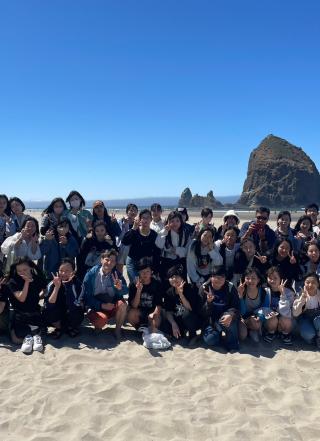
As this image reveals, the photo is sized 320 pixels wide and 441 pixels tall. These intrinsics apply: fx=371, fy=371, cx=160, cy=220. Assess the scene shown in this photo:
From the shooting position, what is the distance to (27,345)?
5418mm

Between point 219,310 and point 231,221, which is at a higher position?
point 231,221

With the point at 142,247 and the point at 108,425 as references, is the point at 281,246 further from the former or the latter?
the point at 108,425

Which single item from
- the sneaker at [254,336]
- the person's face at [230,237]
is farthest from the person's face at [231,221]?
the sneaker at [254,336]

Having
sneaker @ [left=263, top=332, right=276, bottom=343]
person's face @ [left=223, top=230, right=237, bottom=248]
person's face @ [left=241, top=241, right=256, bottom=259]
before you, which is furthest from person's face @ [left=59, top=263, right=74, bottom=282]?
sneaker @ [left=263, top=332, right=276, bottom=343]

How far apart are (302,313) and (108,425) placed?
359 cm

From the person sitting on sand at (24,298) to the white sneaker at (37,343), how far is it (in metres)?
0.06

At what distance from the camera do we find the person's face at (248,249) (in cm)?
648

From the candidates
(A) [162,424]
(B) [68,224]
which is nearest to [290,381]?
(A) [162,424]

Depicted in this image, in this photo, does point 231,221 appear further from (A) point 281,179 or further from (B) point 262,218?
(A) point 281,179

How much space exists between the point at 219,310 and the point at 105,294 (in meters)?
1.84

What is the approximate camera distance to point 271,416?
155 inches

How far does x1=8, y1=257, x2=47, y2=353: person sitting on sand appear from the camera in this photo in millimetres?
5727

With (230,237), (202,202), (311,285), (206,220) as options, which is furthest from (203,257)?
(202,202)

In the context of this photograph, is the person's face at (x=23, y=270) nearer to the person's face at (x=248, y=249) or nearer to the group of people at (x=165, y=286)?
the group of people at (x=165, y=286)
